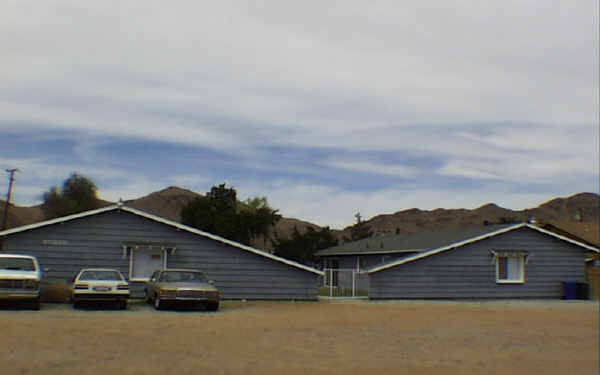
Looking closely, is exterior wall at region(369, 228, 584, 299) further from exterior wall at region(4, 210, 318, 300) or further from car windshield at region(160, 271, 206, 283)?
car windshield at region(160, 271, 206, 283)

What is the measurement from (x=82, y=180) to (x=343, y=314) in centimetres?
7117

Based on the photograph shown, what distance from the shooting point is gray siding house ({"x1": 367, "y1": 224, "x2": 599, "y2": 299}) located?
2848cm

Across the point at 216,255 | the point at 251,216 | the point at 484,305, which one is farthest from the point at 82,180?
the point at 484,305

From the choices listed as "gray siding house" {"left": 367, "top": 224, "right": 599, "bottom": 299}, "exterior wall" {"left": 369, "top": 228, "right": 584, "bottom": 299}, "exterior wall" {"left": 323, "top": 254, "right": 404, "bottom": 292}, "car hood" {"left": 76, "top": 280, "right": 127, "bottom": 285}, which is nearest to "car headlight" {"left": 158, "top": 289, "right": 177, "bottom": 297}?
"car hood" {"left": 76, "top": 280, "right": 127, "bottom": 285}

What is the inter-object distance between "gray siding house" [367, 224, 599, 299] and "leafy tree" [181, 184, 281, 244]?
30918 millimetres

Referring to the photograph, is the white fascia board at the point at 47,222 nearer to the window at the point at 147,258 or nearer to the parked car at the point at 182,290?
the window at the point at 147,258

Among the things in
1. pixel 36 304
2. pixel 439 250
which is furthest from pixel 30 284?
pixel 439 250

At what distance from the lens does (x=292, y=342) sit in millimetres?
13047

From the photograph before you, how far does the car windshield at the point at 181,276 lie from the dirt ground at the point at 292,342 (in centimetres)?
163

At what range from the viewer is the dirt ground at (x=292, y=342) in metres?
10.1

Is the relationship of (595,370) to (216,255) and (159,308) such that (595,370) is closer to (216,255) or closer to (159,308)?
(159,308)

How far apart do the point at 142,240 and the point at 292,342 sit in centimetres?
1382

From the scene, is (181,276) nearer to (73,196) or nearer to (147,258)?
(147,258)

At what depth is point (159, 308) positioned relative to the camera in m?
20.6
